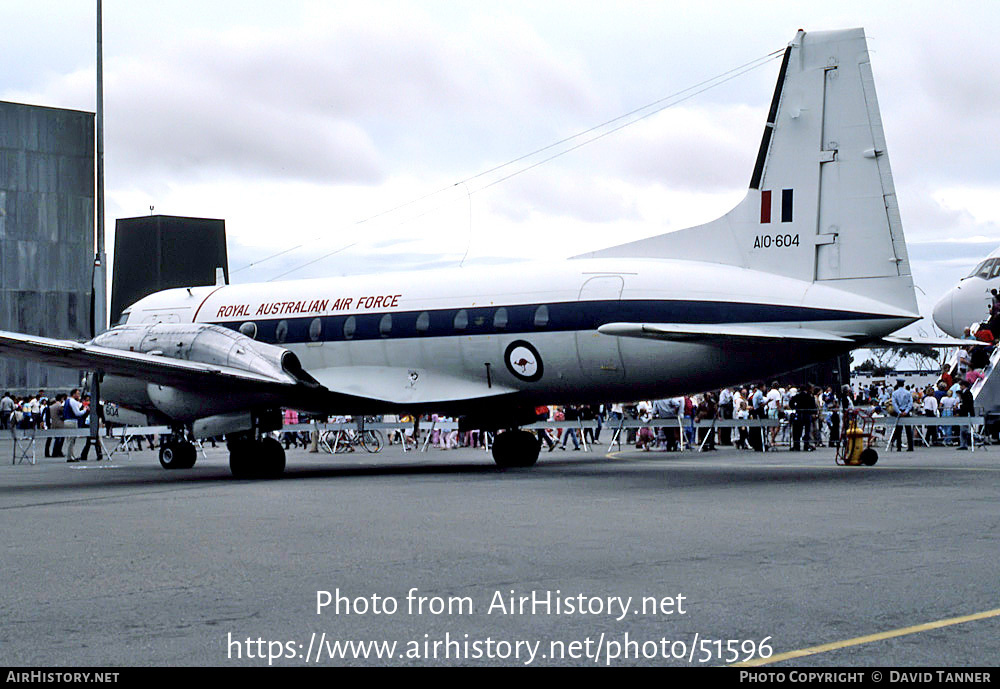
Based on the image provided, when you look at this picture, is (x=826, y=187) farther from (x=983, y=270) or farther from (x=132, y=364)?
(x=983, y=270)

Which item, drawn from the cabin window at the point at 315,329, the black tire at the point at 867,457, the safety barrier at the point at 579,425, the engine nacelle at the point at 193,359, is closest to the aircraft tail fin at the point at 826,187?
the black tire at the point at 867,457

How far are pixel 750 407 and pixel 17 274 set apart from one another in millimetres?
54922

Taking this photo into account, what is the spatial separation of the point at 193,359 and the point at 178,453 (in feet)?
11.5

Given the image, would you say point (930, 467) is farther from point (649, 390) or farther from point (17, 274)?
point (17, 274)

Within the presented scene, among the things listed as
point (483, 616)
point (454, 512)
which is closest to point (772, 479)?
point (454, 512)

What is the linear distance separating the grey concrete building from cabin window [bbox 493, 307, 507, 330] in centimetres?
5867

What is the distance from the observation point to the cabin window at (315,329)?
22.3 m

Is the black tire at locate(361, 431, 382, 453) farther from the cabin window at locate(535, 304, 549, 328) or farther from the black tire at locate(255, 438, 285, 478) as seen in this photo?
the cabin window at locate(535, 304, 549, 328)

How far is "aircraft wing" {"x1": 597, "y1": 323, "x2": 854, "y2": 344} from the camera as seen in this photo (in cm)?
1681

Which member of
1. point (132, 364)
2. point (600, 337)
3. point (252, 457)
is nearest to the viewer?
point (132, 364)

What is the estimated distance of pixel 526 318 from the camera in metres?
19.9

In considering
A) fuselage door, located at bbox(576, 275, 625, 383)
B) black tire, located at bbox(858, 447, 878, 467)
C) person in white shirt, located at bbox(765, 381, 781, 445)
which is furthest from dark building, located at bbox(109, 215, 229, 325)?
black tire, located at bbox(858, 447, 878, 467)

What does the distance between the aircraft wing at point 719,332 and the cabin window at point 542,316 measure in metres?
2.04

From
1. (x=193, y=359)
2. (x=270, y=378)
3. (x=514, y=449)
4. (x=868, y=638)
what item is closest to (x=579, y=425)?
(x=514, y=449)
